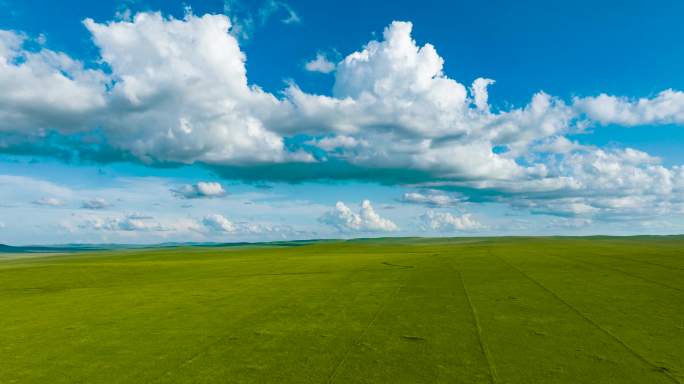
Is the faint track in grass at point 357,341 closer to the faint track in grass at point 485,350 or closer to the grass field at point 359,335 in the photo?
the grass field at point 359,335

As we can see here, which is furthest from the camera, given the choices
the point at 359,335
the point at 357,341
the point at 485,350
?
the point at 359,335

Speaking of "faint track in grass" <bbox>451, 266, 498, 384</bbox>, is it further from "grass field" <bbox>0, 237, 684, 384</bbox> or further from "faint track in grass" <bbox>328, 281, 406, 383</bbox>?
"faint track in grass" <bbox>328, 281, 406, 383</bbox>

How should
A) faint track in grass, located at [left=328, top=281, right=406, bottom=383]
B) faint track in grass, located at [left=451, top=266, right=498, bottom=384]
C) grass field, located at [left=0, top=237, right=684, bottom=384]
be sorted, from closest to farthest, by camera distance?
1. faint track in grass, located at [left=451, top=266, right=498, bottom=384]
2. faint track in grass, located at [left=328, top=281, right=406, bottom=383]
3. grass field, located at [left=0, top=237, right=684, bottom=384]

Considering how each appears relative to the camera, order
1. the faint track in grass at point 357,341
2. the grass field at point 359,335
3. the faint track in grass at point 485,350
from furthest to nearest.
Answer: the grass field at point 359,335 < the faint track in grass at point 357,341 < the faint track in grass at point 485,350

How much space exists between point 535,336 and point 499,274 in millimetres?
26103

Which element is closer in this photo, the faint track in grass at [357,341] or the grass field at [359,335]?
the faint track in grass at [357,341]

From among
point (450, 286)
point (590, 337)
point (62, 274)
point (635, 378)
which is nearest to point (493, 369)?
point (635, 378)

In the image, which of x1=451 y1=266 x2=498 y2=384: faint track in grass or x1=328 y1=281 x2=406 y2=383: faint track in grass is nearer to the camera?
x1=451 y1=266 x2=498 y2=384: faint track in grass

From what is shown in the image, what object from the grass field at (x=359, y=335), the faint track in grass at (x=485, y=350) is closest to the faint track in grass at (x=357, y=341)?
the grass field at (x=359, y=335)

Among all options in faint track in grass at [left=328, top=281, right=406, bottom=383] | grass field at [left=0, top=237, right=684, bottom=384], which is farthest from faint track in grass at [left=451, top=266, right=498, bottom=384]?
faint track in grass at [left=328, top=281, right=406, bottom=383]

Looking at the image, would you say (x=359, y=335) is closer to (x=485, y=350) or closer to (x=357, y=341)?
(x=357, y=341)

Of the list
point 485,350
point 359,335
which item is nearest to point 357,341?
point 359,335

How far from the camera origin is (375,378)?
13.4m

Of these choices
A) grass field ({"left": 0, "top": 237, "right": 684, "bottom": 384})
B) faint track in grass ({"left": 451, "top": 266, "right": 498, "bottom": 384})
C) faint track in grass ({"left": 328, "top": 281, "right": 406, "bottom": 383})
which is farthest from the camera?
grass field ({"left": 0, "top": 237, "right": 684, "bottom": 384})
